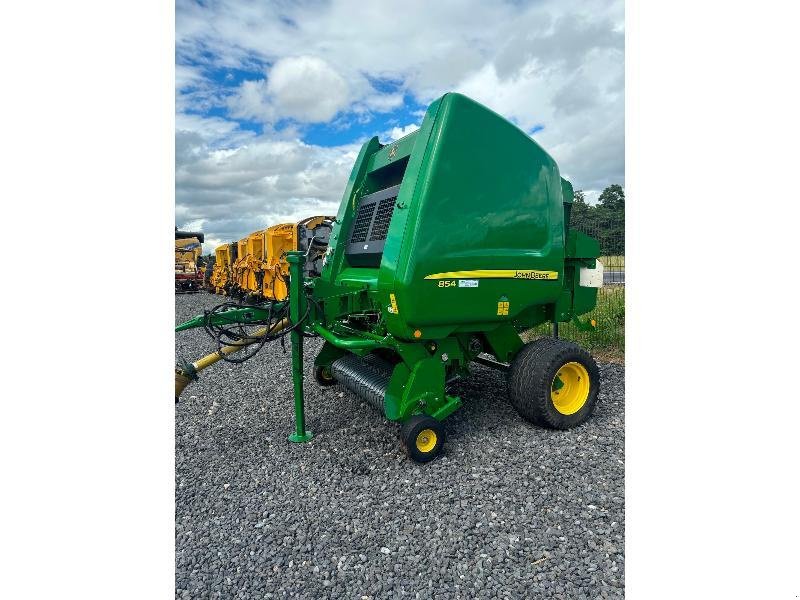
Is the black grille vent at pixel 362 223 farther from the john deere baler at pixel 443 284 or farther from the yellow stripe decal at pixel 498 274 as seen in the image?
the yellow stripe decal at pixel 498 274

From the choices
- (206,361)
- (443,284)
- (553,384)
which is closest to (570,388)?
(553,384)

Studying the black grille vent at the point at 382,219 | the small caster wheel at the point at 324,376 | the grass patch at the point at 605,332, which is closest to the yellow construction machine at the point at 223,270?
the grass patch at the point at 605,332

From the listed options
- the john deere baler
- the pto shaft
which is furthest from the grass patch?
the pto shaft

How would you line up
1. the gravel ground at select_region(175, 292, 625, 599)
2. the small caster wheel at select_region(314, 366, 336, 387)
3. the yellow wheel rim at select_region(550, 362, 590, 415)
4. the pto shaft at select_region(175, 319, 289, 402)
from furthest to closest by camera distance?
the small caster wheel at select_region(314, 366, 336, 387), the yellow wheel rim at select_region(550, 362, 590, 415), the pto shaft at select_region(175, 319, 289, 402), the gravel ground at select_region(175, 292, 625, 599)

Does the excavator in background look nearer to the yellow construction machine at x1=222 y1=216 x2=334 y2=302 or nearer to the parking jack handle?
the yellow construction machine at x1=222 y1=216 x2=334 y2=302

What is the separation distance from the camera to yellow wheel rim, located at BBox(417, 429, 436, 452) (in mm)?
3615

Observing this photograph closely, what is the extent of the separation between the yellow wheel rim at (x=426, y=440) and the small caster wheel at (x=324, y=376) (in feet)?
6.44

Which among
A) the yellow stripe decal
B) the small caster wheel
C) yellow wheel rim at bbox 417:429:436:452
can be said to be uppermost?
the yellow stripe decal

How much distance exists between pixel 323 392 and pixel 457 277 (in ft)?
7.71

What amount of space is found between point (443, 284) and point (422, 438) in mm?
1108

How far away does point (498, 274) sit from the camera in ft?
12.6

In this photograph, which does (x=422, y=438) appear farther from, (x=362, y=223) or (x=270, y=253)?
(x=270, y=253)

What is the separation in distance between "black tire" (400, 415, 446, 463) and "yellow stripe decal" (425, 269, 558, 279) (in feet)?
3.35

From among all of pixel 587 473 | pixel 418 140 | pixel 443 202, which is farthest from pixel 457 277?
pixel 587 473
